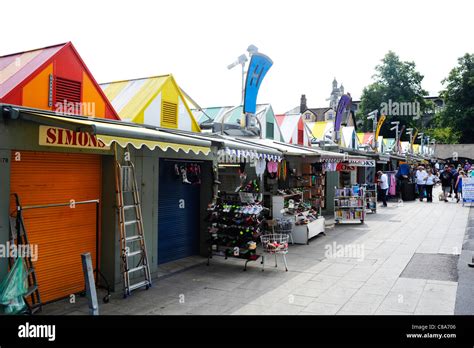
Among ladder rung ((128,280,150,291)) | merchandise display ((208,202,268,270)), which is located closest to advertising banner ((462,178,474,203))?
merchandise display ((208,202,268,270))

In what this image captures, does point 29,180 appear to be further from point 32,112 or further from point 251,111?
point 251,111

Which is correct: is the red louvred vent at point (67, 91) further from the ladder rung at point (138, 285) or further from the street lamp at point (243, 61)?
the street lamp at point (243, 61)

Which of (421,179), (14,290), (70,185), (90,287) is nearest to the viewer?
(90,287)

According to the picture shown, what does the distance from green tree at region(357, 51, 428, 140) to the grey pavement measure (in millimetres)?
42570

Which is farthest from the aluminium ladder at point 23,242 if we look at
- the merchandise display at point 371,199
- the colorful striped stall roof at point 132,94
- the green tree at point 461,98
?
the green tree at point 461,98

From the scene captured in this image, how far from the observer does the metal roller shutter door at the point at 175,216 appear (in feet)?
29.9

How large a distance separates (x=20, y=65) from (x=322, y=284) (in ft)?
21.8

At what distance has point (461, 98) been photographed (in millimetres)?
56250

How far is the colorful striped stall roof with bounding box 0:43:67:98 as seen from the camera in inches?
250

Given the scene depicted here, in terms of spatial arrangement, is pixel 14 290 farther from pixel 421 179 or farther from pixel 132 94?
pixel 421 179

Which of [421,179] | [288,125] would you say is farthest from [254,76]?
[421,179]

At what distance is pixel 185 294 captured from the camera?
704cm

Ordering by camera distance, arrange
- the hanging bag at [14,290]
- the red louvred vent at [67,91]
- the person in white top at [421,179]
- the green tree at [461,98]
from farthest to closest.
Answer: the green tree at [461,98], the person in white top at [421,179], the red louvred vent at [67,91], the hanging bag at [14,290]

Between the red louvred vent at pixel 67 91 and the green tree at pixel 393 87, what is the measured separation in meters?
48.4
